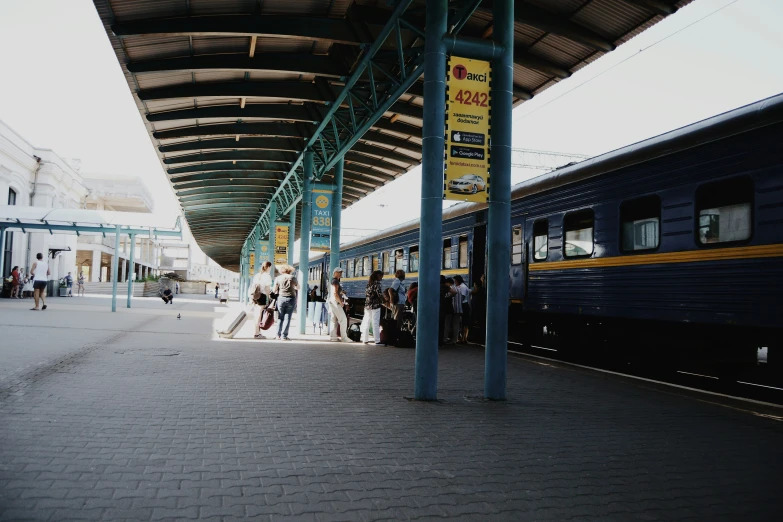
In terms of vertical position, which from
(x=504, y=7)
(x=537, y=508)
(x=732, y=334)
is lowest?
(x=537, y=508)

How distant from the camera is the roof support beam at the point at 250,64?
11.6m

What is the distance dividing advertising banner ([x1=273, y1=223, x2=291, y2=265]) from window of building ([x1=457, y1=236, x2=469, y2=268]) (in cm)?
1112

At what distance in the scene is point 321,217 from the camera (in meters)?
17.7

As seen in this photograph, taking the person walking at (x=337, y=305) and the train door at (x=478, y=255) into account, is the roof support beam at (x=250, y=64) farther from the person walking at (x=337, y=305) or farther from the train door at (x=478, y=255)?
the train door at (x=478, y=255)

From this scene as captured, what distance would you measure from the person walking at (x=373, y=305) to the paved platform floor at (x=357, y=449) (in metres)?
4.80

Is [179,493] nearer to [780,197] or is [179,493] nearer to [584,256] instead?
[780,197]

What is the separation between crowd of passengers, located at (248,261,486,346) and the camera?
553 inches

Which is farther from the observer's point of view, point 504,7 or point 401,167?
point 401,167

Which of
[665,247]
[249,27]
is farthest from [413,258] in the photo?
[665,247]

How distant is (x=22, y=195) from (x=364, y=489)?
4330cm

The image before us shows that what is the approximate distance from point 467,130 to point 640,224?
369 cm

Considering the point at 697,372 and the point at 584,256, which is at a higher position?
the point at 584,256

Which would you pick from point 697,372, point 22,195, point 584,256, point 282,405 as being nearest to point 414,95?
point 584,256

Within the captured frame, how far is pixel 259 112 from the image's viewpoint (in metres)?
14.9
